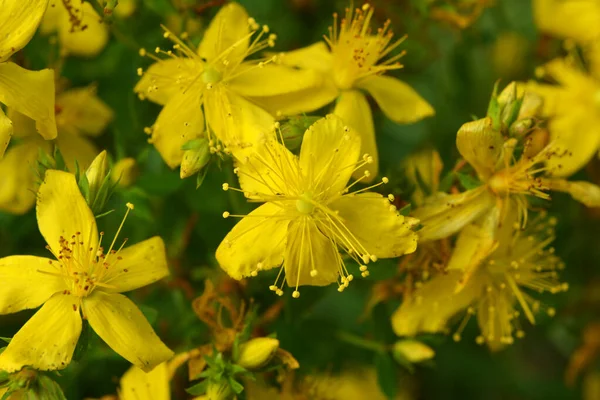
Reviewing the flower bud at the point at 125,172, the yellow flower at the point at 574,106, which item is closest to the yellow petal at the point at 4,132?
the flower bud at the point at 125,172

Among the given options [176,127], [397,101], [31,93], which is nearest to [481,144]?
[397,101]

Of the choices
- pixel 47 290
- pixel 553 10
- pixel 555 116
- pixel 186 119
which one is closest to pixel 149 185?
pixel 186 119

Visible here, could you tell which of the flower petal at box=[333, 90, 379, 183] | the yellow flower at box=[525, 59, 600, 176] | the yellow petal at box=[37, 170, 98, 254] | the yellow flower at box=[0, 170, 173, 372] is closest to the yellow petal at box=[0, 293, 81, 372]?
A: the yellow flower at box=[0, 170, 173, 372]

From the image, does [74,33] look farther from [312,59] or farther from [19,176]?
[312,59]

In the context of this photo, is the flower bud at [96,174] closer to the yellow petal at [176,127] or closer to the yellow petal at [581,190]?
the yellow petal at [176,127]

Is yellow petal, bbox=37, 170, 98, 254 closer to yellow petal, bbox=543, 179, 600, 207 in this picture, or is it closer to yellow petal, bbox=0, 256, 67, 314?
yellow petal, bbox=0, 256, 67, 314
